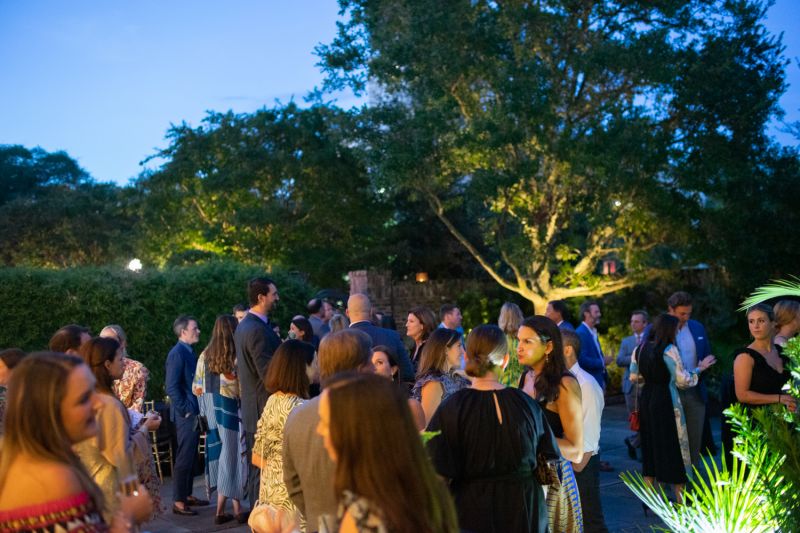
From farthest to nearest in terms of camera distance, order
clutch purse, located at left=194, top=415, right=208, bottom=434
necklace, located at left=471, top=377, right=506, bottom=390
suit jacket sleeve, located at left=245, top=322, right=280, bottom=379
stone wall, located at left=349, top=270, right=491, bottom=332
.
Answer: stone wall, located at left=349, top=270, right=491, bottom=332 → clutch purse, located at left=194, top=415, right=208, bottom=434 → suit jacket sleeve, located at left=245, top=322, right=280, bottom=379 → necklace, located at left=471, top=377, right=506, bottom=390

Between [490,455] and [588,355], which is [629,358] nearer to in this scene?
[588,355]

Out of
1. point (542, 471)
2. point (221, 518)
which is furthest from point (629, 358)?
point (542, 471)

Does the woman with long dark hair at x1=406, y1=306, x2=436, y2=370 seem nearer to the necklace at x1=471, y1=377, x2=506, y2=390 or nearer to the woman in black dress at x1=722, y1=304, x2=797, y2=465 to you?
the woman in black dress at x1=722, y1=304, x2=797, y2=465

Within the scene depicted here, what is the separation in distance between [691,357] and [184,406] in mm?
5280

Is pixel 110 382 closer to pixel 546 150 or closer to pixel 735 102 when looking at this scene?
pixel 546 150

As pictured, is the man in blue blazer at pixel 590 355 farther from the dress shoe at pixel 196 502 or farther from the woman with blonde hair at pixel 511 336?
the dress shoe at pixel 196 502

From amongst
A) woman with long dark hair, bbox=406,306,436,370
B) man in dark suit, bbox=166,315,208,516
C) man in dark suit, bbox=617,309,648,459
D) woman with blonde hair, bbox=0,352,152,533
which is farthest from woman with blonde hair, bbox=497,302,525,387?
woman with blonde hair, bbox=0,352,152,533

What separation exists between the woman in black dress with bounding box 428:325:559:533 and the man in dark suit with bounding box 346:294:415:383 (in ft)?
7.57

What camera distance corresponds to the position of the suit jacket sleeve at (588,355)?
28.6 ft

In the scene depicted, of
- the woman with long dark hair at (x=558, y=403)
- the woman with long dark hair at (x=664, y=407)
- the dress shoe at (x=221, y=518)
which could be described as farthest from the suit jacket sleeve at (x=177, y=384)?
the woman with long dark hair at (x=664, y=407)

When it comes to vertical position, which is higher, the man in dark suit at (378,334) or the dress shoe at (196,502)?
the man in dark suit at (378,334)

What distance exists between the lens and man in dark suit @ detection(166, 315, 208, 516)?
8219 mm

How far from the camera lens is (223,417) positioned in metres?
7.77

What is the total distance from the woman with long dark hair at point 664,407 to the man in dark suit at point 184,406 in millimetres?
4341
